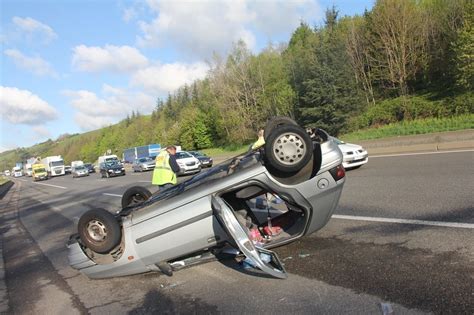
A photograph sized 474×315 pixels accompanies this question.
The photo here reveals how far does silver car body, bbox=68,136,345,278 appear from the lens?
4438 mm

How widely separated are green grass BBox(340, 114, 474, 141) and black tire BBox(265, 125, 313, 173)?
63.8 feet

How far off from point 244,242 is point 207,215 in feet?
1.88

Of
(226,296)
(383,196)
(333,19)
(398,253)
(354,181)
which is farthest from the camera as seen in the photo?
(333,19)

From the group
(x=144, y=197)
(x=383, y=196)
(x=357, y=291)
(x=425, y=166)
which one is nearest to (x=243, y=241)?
(x=357, y=291)

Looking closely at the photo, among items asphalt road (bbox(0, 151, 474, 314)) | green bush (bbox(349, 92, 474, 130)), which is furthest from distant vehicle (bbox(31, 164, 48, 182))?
asphalt road (bbox(0, 151, 474, 314))

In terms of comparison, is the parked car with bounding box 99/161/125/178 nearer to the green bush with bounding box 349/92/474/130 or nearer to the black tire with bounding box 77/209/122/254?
the green bush with bounding box 349/92/474/130

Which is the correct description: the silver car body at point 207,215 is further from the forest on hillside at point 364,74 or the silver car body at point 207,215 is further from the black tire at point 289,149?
the forest on hillside at point 364,74

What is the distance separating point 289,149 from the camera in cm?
435

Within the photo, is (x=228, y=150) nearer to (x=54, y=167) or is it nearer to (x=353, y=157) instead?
(x=54, y=167)

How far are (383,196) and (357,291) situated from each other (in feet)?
15.0

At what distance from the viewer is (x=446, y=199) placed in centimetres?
664

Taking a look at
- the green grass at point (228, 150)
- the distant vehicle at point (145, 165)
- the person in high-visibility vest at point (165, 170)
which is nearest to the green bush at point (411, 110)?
the green grass at point (228, 150)

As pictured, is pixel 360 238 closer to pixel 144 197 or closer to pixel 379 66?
pixel 144 197

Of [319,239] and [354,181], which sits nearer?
[319,239]
